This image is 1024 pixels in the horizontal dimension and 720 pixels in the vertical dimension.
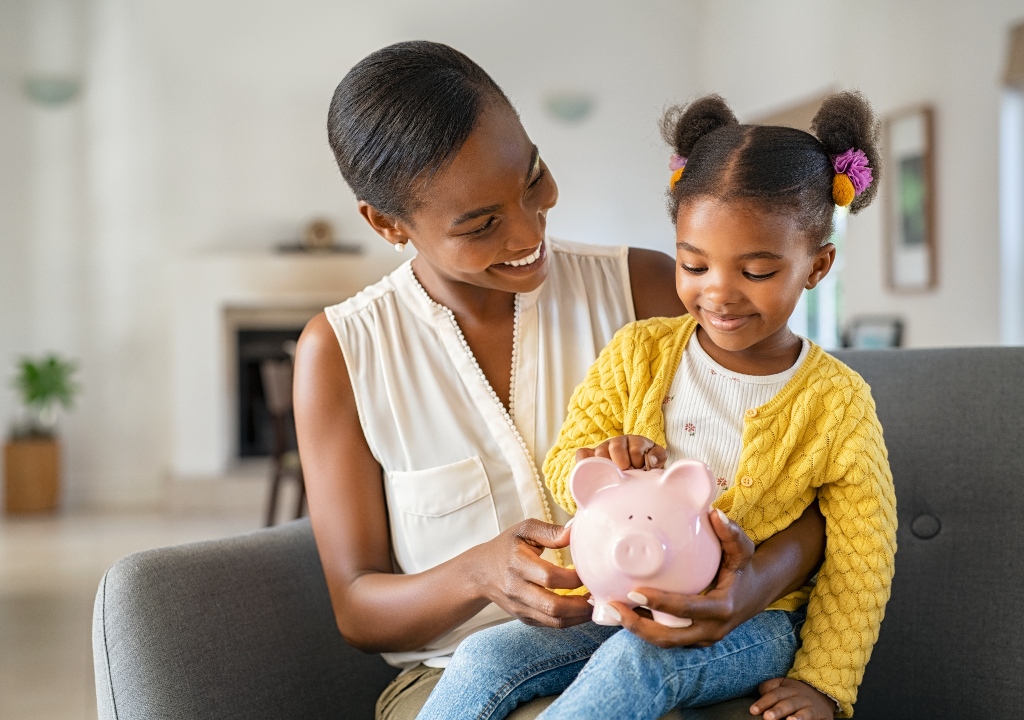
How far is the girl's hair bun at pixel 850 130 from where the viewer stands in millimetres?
1412

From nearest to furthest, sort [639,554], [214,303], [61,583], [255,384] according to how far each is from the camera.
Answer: [639,554]
[61,583]
[214,303]
[255,384]

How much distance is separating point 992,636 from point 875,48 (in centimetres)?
475

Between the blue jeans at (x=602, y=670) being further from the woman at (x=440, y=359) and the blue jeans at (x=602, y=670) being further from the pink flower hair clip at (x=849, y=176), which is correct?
the pink flower hair clip at (x=849, y=176)

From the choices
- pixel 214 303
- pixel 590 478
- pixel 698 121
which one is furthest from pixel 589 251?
pixel 214 303

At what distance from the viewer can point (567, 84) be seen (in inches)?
306

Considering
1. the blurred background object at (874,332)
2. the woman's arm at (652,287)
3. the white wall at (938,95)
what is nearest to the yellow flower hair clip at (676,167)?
the woman's arm at (652,287)

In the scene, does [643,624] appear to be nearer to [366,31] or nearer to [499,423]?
[499,423]

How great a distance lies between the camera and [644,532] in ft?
3.49

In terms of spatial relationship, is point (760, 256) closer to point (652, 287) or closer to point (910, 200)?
point (652, 287)

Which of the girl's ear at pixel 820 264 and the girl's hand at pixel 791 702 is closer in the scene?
the girl's hand at pixel 791 702

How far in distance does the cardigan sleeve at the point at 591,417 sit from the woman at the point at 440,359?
0.47 ft

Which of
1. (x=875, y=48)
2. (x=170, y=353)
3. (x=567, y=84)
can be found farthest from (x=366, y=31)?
(x=875, y=48)

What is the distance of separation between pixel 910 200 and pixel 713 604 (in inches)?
191

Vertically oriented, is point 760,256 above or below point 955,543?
above
